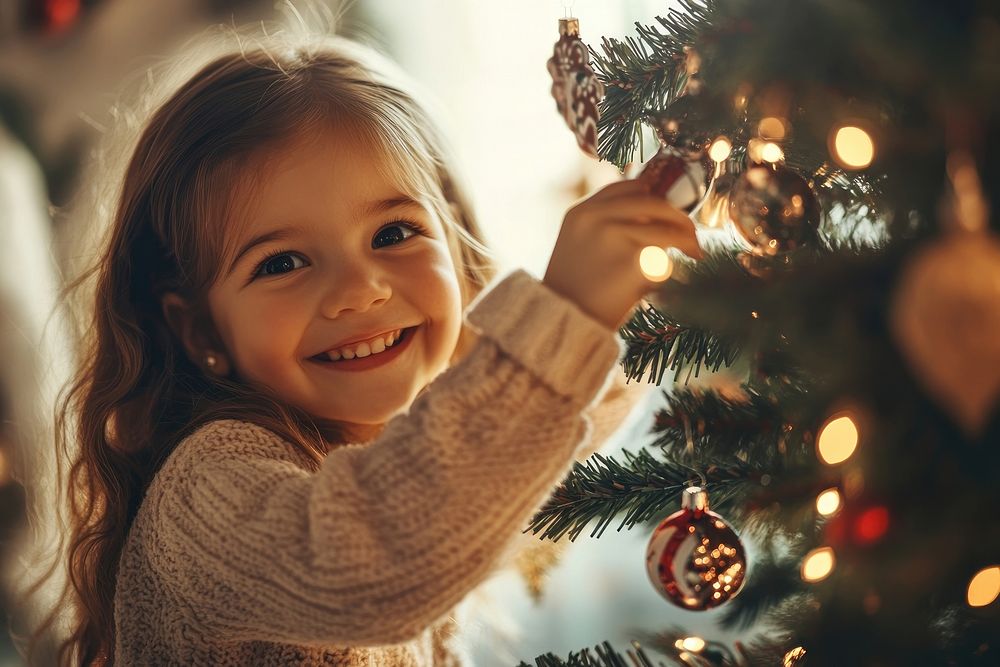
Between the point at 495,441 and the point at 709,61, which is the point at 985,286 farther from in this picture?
the point at 495,441

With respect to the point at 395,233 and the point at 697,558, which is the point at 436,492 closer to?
the point at 697,558

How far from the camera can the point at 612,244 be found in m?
0.62

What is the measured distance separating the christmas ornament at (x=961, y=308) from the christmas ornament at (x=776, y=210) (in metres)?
0.13

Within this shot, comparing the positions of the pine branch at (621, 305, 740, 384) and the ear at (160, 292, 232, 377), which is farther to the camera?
the ear at (160, 292, 232, 377)

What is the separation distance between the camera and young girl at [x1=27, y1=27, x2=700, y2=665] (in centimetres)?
63

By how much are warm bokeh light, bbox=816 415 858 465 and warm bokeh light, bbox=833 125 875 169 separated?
0.12 meters

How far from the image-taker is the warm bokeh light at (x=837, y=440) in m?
0.46

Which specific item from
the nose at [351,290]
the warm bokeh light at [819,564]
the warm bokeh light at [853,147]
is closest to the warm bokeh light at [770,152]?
the warm bokeh light at [853,147]

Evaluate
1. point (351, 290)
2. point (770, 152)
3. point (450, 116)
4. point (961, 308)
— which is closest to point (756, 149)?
point (770, 152)

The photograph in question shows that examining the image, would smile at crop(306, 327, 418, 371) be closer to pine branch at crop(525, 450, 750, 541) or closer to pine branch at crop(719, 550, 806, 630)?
pine branch at crop(525, 450, 750, 541)

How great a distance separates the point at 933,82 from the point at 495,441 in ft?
1.14

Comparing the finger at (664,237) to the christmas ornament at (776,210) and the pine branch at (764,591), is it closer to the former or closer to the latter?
the christmas ornament at (776,210)

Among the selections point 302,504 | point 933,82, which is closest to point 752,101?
point 933,82

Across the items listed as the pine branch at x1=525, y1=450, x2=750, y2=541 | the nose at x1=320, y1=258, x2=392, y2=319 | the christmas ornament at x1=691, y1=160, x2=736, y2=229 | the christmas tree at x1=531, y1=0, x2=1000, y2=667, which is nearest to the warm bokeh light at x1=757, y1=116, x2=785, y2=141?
the christmas tree at x1=531, y1=0, x2=1000, y2=667
